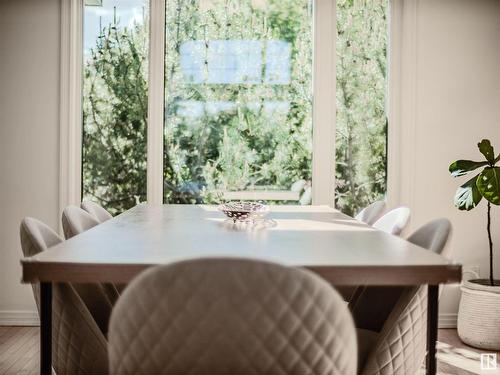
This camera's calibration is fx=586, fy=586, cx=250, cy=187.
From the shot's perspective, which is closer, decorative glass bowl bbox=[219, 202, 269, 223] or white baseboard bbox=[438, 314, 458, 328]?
decorative glass bowl bbox=[219, 202, 269, 223]

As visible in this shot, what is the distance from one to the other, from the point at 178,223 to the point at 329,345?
4.50 feet

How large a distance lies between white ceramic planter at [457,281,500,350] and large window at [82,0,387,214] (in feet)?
3.24

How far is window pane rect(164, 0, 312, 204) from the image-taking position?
167 inches

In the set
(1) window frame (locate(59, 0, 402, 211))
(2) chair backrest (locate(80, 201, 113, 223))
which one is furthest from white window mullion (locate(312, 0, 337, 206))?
(2) chair backrest (locate(80, 201, 113, 223))

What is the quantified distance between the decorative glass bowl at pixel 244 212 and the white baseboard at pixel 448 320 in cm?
205

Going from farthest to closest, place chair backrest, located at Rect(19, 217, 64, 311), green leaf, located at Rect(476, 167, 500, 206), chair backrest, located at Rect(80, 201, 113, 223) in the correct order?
green leaf, located at Rect(476, 167, 500, 206) → chair backrest, located at Rect(80, 201, 113, 223) → chair backrest, located at Rect(19, 217, 64, 311)

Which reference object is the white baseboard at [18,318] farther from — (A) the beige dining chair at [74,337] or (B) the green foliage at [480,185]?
(B) the green foliage at [480,185]

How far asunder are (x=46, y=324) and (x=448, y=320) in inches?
129

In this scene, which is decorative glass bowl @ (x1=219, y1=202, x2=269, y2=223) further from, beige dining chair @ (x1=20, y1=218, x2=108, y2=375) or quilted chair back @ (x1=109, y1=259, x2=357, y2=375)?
quilted chair back @ (x1=109, y1=259, x2=357, y2=375)

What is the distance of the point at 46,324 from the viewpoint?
5.02 feet

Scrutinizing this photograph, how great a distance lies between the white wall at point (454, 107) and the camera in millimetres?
4117

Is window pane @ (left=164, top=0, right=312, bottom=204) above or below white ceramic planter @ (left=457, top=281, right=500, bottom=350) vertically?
above

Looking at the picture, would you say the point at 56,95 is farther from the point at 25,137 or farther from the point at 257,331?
the point at 257,331

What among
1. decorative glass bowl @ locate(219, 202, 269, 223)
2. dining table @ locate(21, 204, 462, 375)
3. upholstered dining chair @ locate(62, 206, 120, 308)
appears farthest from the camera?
decorative glass bowl @ locate(219, 202, 269, 223)
